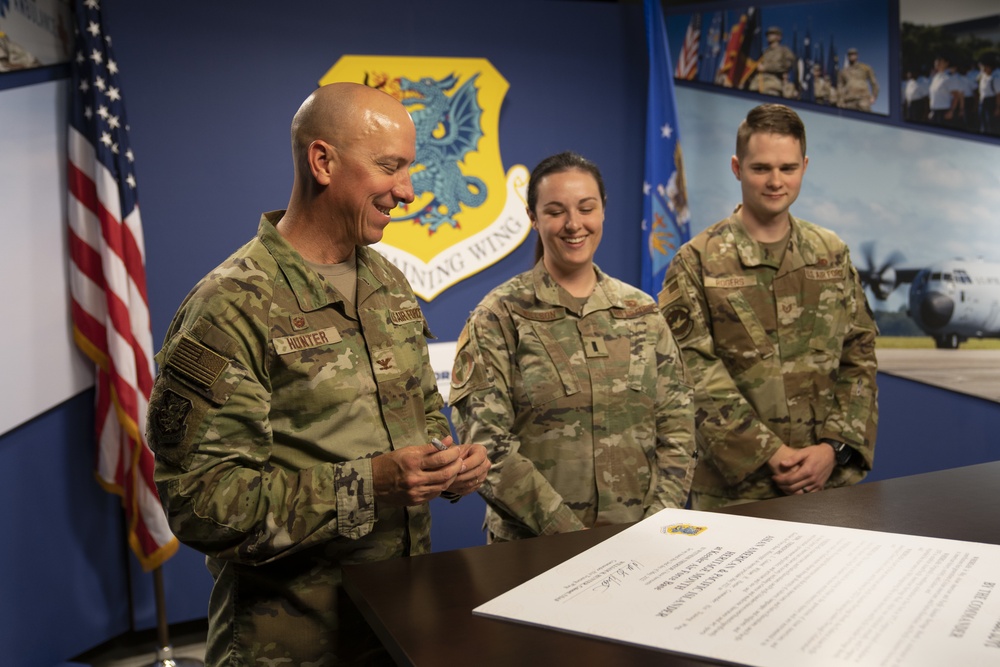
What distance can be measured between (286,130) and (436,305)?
1043mm

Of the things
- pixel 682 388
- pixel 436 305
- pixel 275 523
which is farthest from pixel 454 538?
pixel 275 523

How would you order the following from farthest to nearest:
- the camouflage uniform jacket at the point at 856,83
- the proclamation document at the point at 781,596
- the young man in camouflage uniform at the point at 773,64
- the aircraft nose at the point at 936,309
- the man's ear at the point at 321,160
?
the young man in camouflage uniform at the point at 773,64
the camouflage uniform jacket at the point at 856,83
the aircraft nose at the point at 936,309
the man's ear at the point at 321,160
the proclamation document at the point at 781,596

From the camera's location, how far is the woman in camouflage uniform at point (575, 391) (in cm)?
204

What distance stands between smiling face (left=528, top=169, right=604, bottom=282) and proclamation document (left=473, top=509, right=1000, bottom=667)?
998mm

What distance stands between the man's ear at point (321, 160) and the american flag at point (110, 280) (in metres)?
2.00

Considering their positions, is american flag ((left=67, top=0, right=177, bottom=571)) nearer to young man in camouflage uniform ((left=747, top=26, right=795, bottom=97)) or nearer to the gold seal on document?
the gold seal on document

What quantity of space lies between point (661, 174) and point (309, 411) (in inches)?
127

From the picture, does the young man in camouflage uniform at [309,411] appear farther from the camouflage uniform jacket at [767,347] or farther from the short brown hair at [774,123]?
the short brown hair at [774,123]

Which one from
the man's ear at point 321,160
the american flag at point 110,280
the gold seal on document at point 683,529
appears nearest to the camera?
the gold seal on document at point 683,529

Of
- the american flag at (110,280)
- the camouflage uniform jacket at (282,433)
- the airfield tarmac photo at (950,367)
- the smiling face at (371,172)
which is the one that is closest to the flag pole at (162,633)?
the american flag at (110,280)

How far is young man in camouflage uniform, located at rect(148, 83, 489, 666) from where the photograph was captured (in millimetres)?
1294

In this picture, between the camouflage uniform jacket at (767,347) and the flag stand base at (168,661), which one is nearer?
the camouflage uniform jacket at (767,347)

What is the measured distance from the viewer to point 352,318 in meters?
1.53

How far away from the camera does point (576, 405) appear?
205cm
